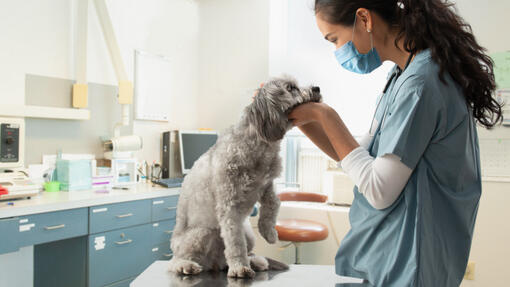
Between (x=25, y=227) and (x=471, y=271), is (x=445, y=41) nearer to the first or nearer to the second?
(x=25, y=227)

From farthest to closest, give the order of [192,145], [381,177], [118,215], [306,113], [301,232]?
[192,145], [301,232], [118,215], [306,113], [381,177]

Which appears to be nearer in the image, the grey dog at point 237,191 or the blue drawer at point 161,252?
the grey dog at point 237,191

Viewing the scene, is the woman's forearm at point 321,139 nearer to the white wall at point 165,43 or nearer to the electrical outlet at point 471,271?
the electrical outlet at point 471,271

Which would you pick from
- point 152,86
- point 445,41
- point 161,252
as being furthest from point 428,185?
point 152,86

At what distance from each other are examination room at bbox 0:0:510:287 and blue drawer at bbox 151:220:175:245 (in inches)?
0.6

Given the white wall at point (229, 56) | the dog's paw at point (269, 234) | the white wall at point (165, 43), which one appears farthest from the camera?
the white wall at point (229, 56)

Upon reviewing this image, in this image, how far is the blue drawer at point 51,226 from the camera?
1.95m

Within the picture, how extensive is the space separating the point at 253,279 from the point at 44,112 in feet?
7.34

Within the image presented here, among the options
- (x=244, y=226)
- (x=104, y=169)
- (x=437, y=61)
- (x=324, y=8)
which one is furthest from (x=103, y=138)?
(x=437, y=61)

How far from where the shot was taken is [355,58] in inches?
46.7

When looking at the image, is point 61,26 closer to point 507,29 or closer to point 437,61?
point 437,61

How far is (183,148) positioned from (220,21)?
161cm

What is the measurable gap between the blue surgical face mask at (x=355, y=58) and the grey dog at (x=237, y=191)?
150mm

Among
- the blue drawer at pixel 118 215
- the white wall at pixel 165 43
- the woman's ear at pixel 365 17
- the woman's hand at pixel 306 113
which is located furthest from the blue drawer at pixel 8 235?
the woman's ear at pixel 365 17
